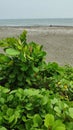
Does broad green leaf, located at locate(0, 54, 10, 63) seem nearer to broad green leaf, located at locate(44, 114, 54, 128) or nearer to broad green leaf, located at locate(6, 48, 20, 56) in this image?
broad green leaf, located at locate(6, 48, 20, 56)

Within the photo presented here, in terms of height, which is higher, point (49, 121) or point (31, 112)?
point (49, 121)

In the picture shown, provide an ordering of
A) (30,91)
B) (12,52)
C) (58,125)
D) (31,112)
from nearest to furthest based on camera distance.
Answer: (58,125) → (31,112) → (30,91) → (12,52)

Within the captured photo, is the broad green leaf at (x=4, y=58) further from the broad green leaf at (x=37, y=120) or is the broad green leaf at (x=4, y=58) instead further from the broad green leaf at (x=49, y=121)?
the broad green leaf at (x=49, y=121)

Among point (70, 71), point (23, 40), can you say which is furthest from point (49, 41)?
point (23, 40)

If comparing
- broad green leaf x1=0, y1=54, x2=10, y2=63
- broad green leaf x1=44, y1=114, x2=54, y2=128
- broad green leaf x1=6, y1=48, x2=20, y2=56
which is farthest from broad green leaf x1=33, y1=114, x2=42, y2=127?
broad green leaf x1=0, y1=54, x2=10, y2=63

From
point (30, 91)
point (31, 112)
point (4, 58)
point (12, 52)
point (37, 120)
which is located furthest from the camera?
point (4, 58)

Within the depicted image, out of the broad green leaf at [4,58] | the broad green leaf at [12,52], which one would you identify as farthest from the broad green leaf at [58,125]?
the broad green leaf at [4,58]

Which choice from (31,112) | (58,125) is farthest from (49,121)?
(31,112)

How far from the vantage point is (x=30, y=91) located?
229cm

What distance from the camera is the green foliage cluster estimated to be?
1968 mm

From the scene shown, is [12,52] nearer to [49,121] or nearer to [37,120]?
[37,120]

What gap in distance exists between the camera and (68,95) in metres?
3.39

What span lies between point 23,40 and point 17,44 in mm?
172

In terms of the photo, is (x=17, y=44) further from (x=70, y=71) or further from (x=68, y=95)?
(x=70, y=71)
